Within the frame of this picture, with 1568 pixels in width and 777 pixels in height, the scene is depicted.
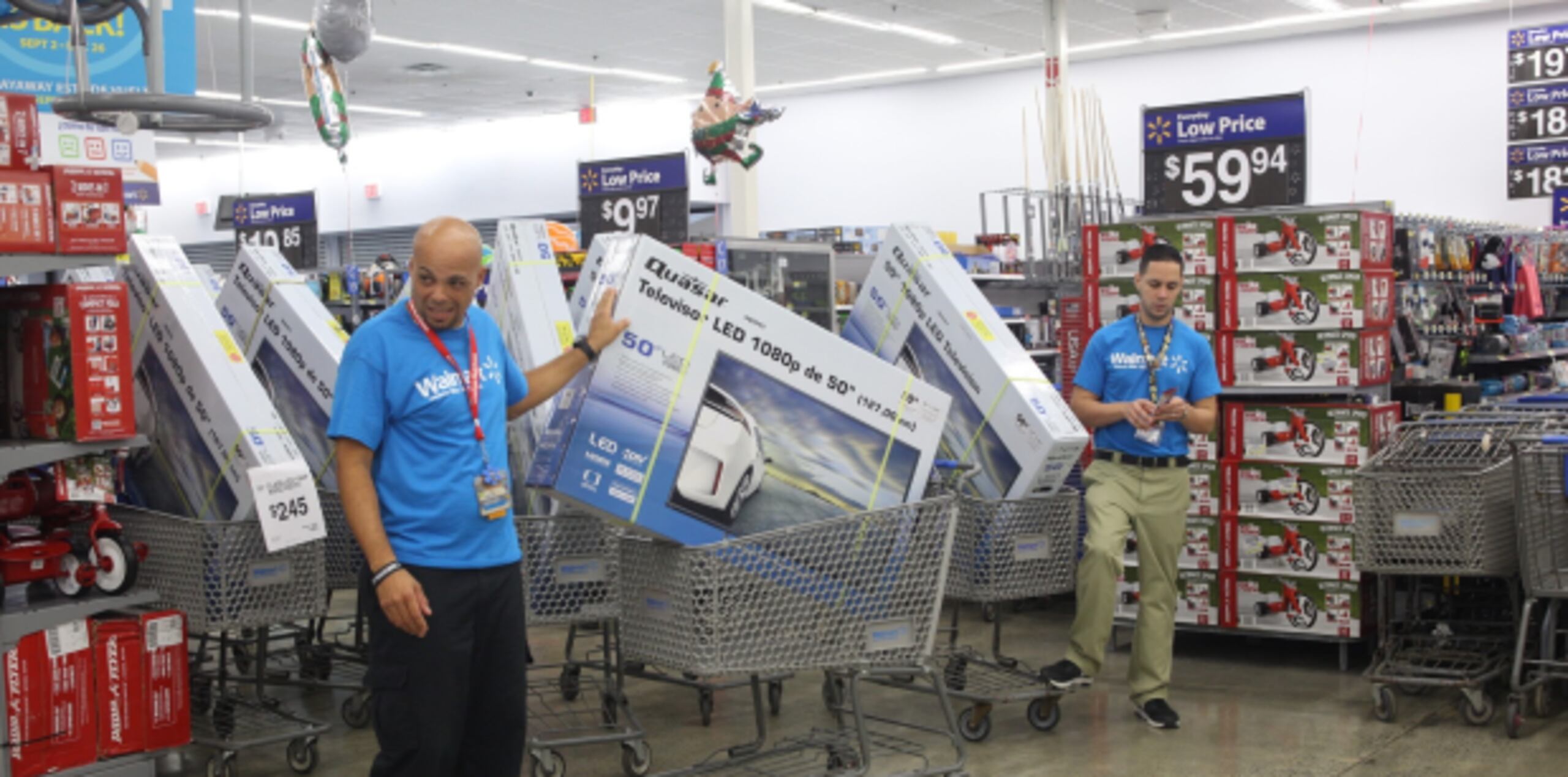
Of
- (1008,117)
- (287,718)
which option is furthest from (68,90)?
(1008,117)

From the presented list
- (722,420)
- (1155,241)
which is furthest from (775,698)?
(1155,241)

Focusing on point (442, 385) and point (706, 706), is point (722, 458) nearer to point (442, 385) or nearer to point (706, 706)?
point (442, 385)

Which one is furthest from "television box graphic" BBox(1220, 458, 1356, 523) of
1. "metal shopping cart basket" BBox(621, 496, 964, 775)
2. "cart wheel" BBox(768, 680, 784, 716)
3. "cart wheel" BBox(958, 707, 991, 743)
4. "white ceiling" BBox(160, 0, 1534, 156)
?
"white ceiling" BBox(160, 0, 1534, 156)

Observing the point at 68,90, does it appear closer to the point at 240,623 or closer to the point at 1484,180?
the point at 240,623

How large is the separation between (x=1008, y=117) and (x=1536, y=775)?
15.7m

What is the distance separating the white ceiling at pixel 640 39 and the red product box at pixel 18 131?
10754 millimetres

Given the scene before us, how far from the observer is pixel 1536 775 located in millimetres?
4312

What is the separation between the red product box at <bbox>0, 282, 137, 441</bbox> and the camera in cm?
384

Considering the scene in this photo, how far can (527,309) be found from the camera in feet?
15.1

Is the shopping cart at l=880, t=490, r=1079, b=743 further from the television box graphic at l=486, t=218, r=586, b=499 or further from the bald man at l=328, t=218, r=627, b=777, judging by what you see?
the bald man at l=328, t=218, r=627, b=777

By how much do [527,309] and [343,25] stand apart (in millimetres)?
2902

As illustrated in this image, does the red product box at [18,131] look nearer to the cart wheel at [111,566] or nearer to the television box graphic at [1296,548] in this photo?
the cart wheel at [111,566]

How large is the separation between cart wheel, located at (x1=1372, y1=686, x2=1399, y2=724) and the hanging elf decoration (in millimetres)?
3840

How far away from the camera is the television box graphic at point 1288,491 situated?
5684mm
